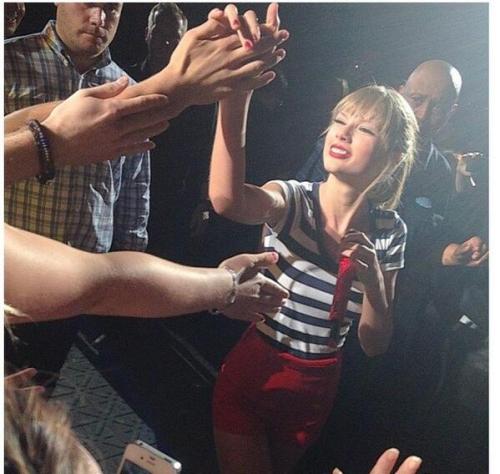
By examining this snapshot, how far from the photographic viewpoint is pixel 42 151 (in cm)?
143

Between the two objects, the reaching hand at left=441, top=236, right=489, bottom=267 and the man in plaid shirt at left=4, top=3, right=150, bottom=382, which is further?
the reaching hand at left=441, top=236, right=489, bottom=267

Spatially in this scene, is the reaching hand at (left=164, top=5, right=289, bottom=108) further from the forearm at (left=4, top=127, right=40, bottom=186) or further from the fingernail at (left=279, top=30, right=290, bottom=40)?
the forearm at (left=4, top=127, right=40, bottom=186)

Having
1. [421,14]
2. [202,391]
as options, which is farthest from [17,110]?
[421,14]

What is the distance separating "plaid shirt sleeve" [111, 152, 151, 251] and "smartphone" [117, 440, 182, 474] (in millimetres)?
459

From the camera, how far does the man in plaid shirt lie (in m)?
1.46

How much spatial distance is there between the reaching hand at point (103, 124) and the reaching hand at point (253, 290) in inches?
13.5

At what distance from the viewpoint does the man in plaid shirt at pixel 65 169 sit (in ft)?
4.77

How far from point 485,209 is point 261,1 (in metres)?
0.73

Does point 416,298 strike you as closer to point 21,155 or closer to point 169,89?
A: point 169,89

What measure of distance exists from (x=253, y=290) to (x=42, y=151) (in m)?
0.56

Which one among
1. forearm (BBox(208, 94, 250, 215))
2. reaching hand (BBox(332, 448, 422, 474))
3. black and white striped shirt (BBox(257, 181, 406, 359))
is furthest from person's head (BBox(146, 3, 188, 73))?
reaching hand (BBox(332, 448, 422, 474))

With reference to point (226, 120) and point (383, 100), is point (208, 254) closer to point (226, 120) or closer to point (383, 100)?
point (226, 120)

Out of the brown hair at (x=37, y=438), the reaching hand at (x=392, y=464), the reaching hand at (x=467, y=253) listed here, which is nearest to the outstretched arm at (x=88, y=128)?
the brown hair at (x=37, y=438)

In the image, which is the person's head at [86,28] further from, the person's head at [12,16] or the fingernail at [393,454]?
the fingernail at [393,454]
